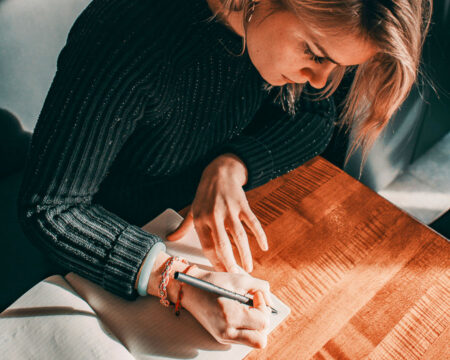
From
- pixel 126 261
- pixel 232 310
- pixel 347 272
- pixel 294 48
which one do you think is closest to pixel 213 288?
pixel 232 310

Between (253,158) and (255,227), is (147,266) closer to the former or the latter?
(255,227)

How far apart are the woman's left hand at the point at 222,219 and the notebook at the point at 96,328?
11 cm

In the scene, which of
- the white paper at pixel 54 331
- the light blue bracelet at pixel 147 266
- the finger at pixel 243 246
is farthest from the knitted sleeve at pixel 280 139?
the white paper at pixel 54 331

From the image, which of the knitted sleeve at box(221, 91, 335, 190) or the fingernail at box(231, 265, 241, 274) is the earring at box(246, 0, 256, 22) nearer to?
the knitted sleeve at box(221, 91, 335, 190)

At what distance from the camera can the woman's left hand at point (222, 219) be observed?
639 millimetres

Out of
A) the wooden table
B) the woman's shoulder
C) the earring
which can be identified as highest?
the woman's shoulder

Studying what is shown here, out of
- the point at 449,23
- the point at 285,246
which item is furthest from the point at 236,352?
the point at 449,23

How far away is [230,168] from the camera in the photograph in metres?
0.78

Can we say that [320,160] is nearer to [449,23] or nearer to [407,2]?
[407,2]

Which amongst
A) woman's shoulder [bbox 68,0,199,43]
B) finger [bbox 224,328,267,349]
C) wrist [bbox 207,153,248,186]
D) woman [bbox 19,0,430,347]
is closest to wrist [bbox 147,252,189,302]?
woman [bbox 19,0,430,347]

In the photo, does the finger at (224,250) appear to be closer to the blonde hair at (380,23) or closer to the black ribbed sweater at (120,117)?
the black ribbed sweater at (120,117)

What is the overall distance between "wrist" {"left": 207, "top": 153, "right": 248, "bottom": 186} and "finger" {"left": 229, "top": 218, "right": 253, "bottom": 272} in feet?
0.39

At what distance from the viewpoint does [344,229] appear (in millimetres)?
730

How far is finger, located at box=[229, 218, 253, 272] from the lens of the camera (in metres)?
0.65
